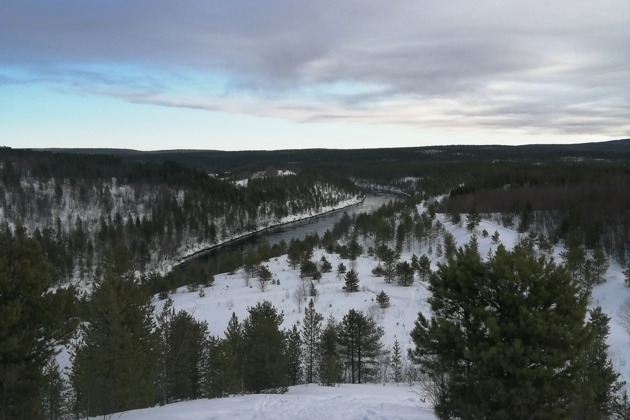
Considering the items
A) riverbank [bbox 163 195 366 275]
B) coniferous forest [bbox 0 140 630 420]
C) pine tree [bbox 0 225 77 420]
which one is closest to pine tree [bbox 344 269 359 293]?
coniferous forest [bbox 0 140 630 420]

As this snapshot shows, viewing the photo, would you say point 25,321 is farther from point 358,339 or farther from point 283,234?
point 283,234

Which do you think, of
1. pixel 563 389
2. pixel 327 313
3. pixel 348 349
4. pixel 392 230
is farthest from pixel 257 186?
pixel 563 389

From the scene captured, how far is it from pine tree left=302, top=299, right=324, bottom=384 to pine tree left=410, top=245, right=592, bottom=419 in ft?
69.5

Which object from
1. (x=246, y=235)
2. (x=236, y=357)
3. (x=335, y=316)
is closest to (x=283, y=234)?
(x=246, y=235)

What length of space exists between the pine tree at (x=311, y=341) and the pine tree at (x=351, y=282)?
1133 cm

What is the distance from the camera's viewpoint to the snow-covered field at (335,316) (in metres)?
15.0

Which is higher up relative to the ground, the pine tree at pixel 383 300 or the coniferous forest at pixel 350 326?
the coniferous forest at pixel 350 326

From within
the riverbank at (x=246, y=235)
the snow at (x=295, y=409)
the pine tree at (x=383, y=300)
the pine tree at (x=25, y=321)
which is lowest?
the riverbank at (x=246, y=235)

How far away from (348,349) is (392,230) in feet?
154

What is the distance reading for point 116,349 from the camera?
17.2m

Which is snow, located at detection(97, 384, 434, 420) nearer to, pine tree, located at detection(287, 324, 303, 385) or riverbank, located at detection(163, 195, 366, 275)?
pine tree, located at detection(287, 324, 303, 385)

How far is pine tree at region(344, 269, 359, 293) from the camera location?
47094 millimetres

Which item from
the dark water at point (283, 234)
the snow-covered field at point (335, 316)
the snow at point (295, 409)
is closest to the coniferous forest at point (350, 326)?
the snow-covered field at point (335, 316)

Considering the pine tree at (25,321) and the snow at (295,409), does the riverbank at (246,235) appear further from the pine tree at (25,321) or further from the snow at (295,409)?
the pine tree at (25,321)
